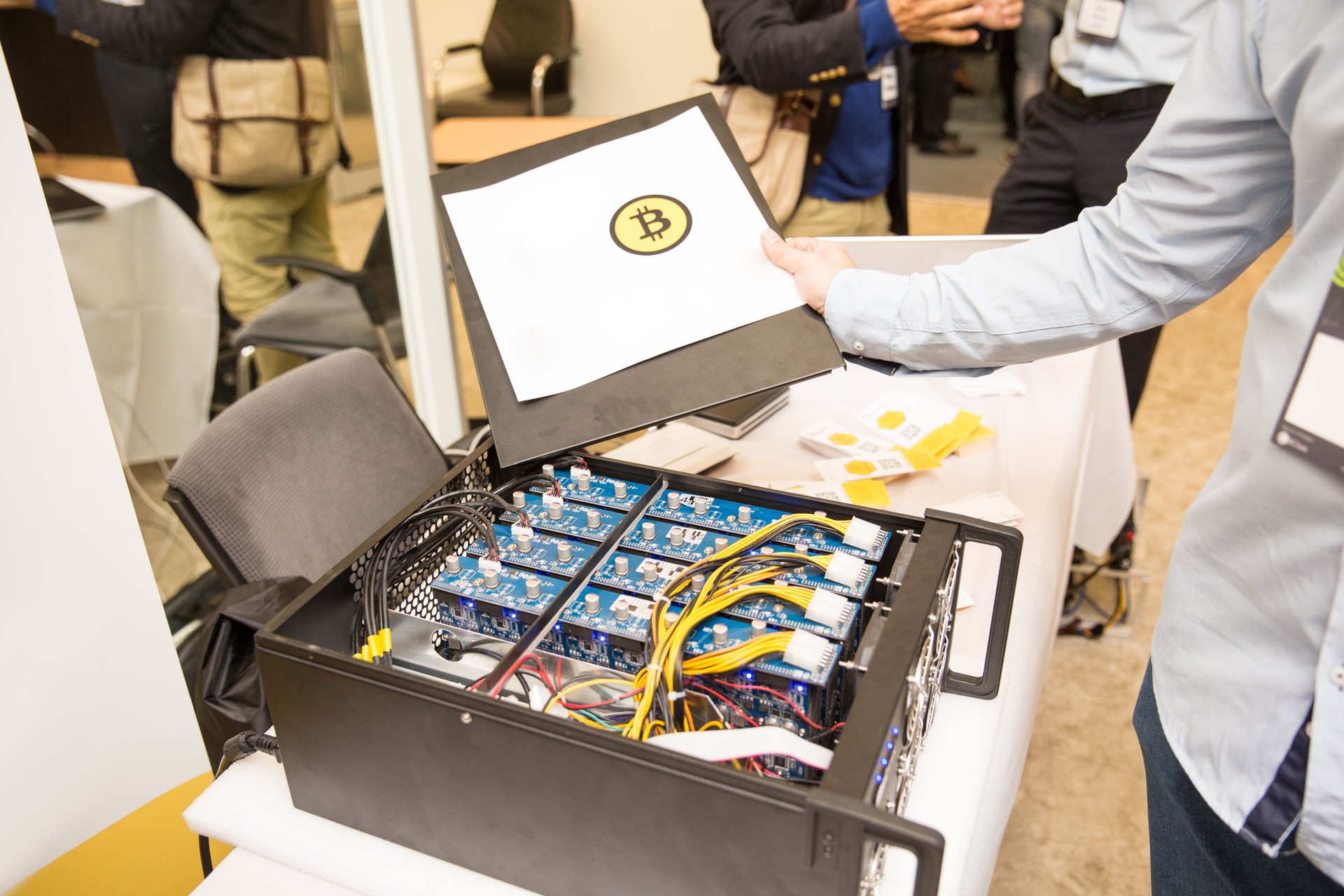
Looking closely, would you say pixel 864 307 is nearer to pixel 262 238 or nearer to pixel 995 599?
pixel 995 599

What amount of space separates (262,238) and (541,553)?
5.63ft

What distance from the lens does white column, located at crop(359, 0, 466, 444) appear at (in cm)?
203

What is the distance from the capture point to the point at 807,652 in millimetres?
680

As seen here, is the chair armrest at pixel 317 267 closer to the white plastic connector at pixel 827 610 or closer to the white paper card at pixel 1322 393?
the white plastic connector at pixel 827 610

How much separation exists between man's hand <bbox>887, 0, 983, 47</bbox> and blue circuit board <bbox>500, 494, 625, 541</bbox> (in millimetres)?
1105

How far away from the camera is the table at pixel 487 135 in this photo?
2.88m

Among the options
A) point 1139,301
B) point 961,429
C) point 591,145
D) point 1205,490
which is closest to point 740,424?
point 961,429

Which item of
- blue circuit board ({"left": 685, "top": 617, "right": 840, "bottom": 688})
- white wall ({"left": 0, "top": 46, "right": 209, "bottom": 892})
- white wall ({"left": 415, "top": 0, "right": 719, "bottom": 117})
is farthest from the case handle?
white wall ({"left": 415, "top": 0, "right": 719, "bottom": 117})

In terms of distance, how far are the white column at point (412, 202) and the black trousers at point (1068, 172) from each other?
48.0 inches

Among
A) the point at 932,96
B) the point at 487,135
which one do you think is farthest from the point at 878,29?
the point at 932,96

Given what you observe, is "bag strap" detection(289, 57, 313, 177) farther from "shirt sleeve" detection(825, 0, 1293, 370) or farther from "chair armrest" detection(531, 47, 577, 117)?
"chair armrest" detection(531, 47, 577, 117)

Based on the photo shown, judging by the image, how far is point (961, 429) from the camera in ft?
4.41

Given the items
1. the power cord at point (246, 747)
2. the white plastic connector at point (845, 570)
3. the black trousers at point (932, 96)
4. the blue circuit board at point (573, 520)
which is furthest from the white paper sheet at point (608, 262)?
the black trousers at point (932, 96)

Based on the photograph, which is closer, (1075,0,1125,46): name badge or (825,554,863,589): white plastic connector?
(825,554,863,589): white plastic connector
